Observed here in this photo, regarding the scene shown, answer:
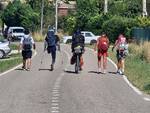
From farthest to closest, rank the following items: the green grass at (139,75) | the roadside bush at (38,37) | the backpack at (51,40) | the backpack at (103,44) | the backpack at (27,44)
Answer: the roadside bush at (38,37)
the backpack at (27,44)
the backpack at (51,40)
the backpack at (103,44)
the green grass at (139,75)

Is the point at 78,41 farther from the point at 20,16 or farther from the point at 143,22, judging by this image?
the point at 20,16

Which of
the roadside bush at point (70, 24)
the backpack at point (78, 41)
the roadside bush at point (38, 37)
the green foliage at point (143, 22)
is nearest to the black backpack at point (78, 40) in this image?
the backpack at point (78, 41)

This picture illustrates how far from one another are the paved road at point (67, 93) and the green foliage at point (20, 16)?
59.7 metres

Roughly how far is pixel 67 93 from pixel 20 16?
A: 6904cm

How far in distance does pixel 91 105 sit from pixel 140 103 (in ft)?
5.06

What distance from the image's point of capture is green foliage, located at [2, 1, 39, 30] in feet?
284

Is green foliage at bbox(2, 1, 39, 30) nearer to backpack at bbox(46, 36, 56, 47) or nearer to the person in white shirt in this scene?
the person in white shirt

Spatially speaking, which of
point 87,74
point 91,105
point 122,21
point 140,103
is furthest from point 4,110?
point 122,21

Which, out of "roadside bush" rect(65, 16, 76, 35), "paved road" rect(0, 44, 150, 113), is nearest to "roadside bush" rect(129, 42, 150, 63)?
"paved road" rect(0, 44, 150, 113)

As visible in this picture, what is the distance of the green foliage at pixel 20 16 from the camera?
8644 cm

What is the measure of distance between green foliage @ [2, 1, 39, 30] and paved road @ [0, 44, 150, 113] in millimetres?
59699

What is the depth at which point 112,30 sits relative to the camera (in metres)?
63.4

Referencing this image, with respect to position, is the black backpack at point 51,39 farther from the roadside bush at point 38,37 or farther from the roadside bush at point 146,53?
the roadside bush at point 38,37

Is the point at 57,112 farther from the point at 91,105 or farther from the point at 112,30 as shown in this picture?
the point at 112,30
